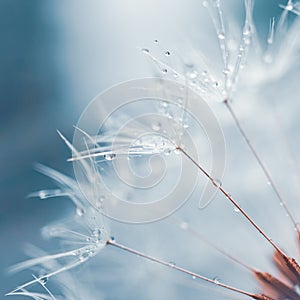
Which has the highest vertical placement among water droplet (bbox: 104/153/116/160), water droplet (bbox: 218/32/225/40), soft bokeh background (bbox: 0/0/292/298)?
soft bokeh background (bbox: 0/0/292/298)

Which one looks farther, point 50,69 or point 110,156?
point 50,69

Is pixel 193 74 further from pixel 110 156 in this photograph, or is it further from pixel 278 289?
pixel 278 289

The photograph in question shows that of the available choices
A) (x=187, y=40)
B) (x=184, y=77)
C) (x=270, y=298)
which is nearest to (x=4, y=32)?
(x=187, y=40)

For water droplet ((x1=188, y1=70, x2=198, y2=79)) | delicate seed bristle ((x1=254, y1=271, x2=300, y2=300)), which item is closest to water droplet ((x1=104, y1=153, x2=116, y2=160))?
water droplet ((x1=188, y1=70, x2=198, y2=79))

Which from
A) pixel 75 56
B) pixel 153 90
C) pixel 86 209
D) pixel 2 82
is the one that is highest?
pixel 75 56

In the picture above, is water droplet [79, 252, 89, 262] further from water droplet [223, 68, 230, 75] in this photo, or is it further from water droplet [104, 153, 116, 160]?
water droplet [223, 68, 230, 75]

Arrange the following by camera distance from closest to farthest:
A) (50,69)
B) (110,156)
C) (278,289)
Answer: (278,289), (110,156), (50,69)

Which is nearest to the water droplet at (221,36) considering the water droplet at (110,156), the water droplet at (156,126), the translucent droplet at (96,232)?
the water droplet at (156,126)

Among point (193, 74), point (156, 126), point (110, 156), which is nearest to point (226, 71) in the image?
Result: point (193, 74)

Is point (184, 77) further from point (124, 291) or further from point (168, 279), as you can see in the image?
point (124, 291)
